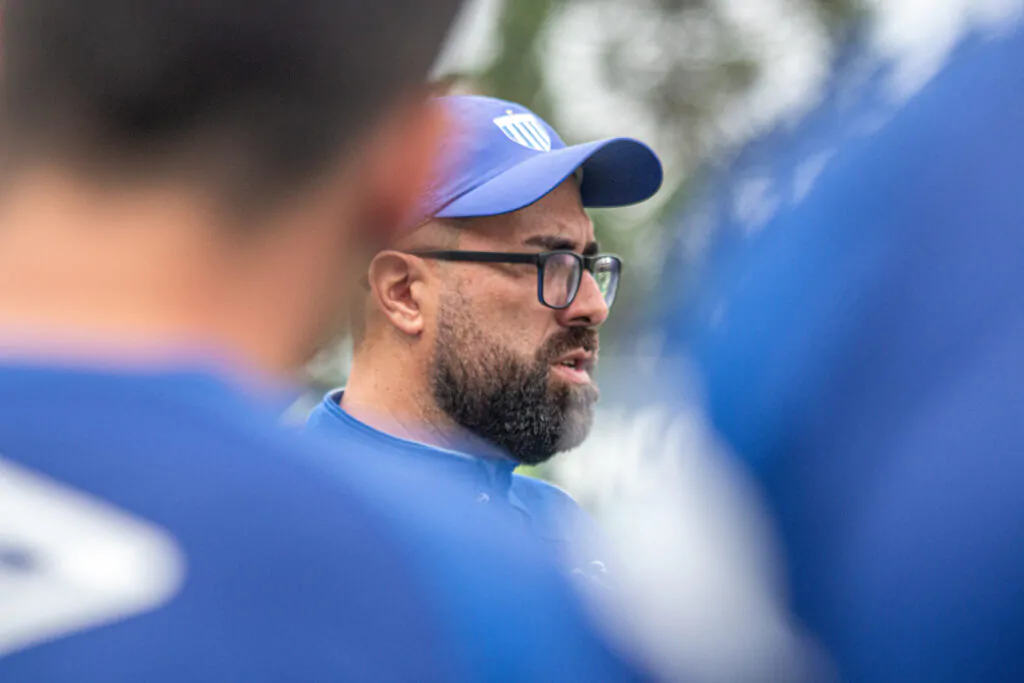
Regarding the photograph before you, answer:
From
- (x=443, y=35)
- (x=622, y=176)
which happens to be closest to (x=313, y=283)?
(x=443, y=35)

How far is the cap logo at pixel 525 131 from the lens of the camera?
106 inches

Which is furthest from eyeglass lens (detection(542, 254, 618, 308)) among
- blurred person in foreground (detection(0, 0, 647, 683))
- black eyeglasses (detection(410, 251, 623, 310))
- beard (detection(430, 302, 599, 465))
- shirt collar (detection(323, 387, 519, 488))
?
blurred person in foreground (detection(0, 0, 647, 683))

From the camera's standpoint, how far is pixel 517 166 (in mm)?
2578

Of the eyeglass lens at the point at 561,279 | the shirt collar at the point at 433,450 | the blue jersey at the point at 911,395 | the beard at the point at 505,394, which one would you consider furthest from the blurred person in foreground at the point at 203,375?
the eyeglass lens at the point at 561,279

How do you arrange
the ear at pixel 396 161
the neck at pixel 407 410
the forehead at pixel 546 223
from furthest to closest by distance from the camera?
the forehead at pixel 546 223 → the neck at pixel 407 410 → the ear at pixel 396 161

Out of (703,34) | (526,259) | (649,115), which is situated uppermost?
(703,34)

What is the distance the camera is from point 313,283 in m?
0.72

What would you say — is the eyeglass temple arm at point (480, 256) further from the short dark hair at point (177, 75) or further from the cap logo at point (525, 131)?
the short dark hair at point (177, 75)

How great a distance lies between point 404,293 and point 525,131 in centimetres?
53

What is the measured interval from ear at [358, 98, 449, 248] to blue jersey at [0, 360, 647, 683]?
0.19 metres

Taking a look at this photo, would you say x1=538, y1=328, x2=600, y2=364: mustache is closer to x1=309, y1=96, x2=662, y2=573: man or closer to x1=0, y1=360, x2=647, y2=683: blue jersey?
Answer: x1=309, y1=96, x2=662, y2=573: man

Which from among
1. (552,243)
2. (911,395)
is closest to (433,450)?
(552,243)

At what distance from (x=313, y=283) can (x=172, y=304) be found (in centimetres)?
12

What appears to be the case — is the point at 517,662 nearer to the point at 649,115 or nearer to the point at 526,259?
the point at 526,259
